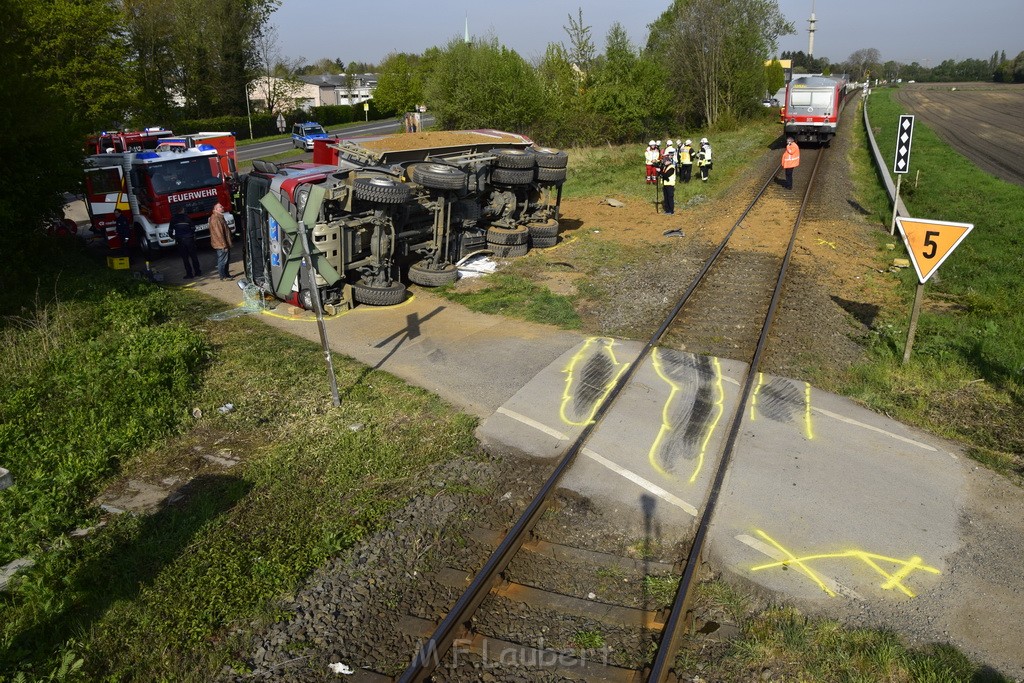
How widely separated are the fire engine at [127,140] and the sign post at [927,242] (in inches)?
960

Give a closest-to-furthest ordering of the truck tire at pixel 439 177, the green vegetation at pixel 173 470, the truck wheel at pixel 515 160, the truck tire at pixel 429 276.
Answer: the green vegetation at pixel 173 470 < the truck tire at pixel 439 177 < the truck tire at pixel 429 276 < the truck wheel at pixel 515 160

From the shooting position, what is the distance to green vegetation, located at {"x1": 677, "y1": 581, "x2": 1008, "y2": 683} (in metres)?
4.50

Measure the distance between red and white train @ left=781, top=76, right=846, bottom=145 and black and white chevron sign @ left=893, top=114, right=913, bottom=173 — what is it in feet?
55.5

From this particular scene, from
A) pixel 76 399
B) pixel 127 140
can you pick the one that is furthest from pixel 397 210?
pixel 127 140

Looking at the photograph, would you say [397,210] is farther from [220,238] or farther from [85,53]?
[85,53]

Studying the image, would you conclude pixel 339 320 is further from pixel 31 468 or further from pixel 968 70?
pixel 968 70

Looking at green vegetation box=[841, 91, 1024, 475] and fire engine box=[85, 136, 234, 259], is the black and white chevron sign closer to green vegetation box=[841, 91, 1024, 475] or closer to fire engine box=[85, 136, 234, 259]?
green vegetation box=[841, 91, 1024, 475]

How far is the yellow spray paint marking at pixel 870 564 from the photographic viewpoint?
211 inches

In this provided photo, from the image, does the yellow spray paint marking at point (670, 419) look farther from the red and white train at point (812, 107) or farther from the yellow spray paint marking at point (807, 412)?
the red and white train at point (812, 107)

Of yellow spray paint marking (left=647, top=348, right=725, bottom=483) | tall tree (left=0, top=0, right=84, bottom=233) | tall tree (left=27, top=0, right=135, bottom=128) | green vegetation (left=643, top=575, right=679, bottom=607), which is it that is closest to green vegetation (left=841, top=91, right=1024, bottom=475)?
yellow spray paint marking (left=647, top=348, right=725, bottom=483)

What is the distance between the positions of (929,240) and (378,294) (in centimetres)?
782

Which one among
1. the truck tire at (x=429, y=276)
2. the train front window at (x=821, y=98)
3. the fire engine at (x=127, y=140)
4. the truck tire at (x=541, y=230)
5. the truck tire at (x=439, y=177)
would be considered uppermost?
the train front window at (x=821, y=98)

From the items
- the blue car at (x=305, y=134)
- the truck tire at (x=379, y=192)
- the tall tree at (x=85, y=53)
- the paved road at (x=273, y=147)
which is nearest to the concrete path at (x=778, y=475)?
the truck tire at (x=379, y=192)

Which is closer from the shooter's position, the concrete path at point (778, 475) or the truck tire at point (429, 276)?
the concrete path at point (778, 475)
